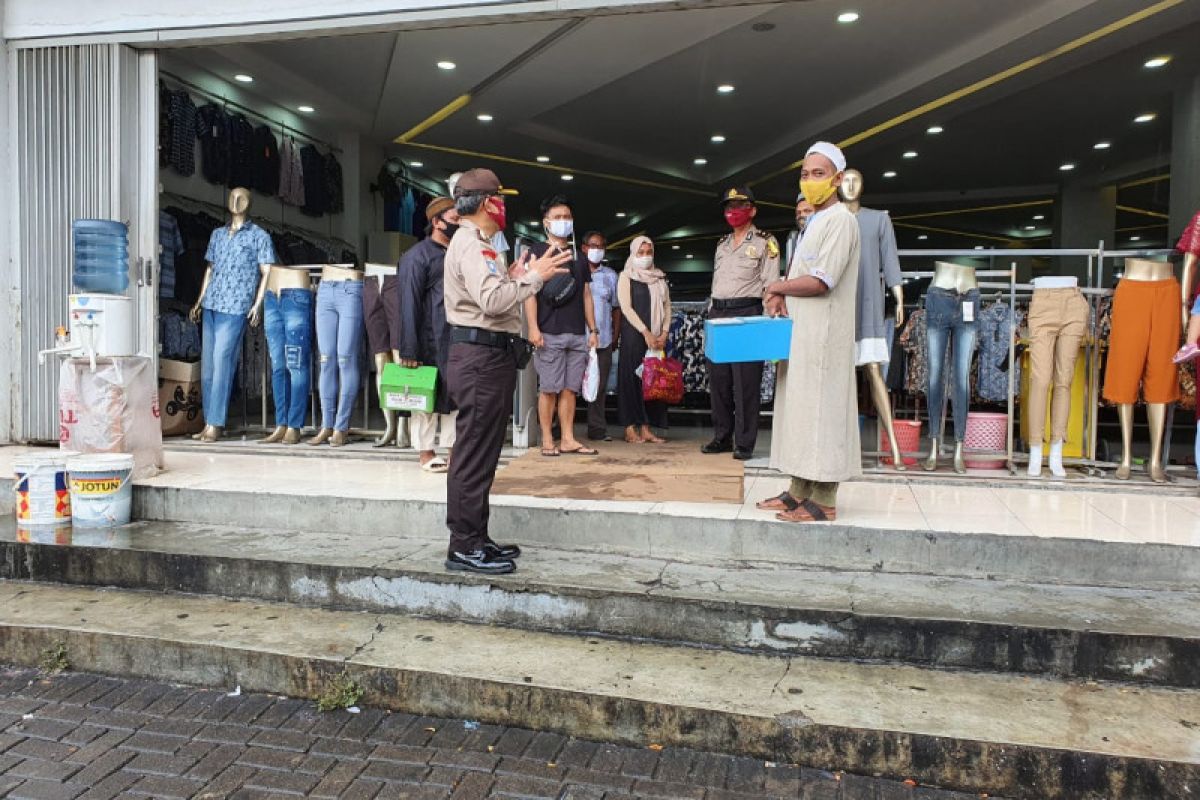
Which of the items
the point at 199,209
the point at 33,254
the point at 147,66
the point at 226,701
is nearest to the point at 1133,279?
the point at 226,701

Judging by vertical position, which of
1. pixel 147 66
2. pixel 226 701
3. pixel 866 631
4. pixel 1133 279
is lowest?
pixel 226 701

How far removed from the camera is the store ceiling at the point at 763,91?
810 centimetres

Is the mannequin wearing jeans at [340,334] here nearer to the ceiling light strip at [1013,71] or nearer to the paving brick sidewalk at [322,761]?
the paving brick sidewalk at [322,761]

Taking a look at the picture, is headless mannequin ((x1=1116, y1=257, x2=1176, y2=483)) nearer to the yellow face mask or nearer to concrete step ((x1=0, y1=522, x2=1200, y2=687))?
concrete step ((x1=0, y1=522, x2=1200, y2=687))

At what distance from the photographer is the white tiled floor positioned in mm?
4023

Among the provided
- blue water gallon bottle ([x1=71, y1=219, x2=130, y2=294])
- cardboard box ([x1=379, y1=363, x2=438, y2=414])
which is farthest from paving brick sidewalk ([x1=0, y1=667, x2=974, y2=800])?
blue water gallon bottle ([x1=71, y1=219, x2=130, y2=294])

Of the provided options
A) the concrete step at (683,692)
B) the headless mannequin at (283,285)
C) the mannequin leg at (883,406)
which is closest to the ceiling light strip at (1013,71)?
the mannequin leg at (883,406)

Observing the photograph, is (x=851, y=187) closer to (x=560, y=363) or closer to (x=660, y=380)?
(x=660, y=380)

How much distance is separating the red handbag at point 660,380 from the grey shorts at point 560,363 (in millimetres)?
892

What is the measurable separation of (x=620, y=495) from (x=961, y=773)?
2.36m

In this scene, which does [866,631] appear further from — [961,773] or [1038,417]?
[1038,417]

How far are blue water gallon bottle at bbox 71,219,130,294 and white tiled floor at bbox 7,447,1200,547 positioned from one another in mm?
1432

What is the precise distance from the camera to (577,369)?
5887mm

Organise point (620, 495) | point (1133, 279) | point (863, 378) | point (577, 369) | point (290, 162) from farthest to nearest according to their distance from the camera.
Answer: point (290, 162)
point (863, 378)
point (577, 369)
point (1133, 279)
point (620, 495)
